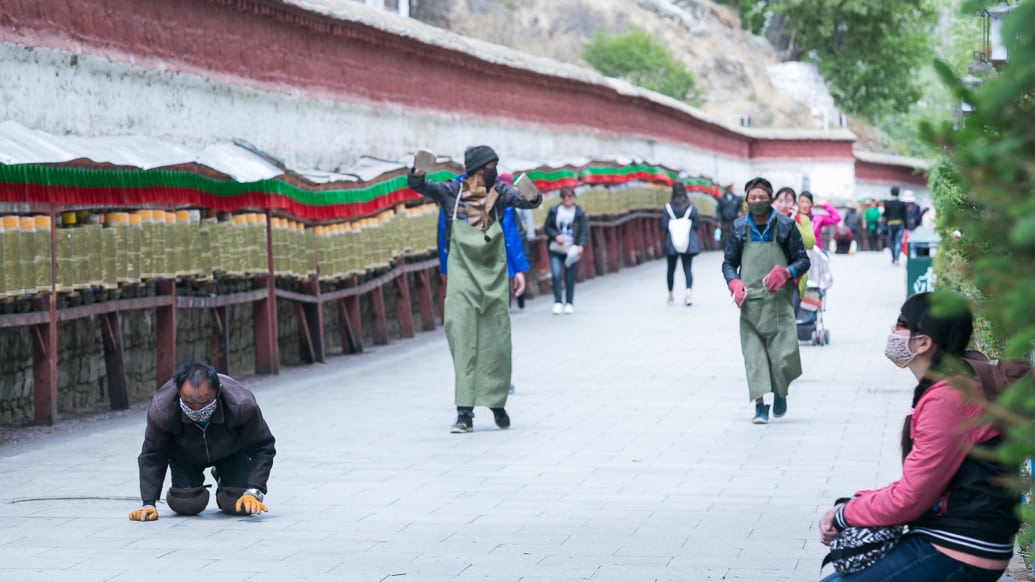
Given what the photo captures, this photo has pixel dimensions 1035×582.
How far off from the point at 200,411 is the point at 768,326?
15.6 feet

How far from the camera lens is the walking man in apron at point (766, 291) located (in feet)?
34.5

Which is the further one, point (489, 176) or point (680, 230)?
point (680, 230)

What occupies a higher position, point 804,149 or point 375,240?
point 804,149

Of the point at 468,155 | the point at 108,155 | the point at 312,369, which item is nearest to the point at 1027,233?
the point at 468,155

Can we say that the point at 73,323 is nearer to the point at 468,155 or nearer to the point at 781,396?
the point at 468,155

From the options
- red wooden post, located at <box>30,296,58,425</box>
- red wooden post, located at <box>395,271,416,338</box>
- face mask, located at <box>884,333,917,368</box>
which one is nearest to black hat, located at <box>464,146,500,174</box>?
red wooden post, located at <box>30,296,58,425</box>

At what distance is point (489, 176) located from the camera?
10.4 meters

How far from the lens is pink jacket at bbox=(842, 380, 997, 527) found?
14.2ft

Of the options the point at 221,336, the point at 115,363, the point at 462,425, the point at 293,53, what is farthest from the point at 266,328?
the point at 462,425

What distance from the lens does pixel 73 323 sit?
1157 cm

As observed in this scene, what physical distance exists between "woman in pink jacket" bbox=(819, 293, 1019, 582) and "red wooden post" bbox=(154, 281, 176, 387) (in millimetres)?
8334

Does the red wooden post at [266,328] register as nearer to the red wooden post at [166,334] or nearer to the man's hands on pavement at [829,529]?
the red wooden post at [166,334]

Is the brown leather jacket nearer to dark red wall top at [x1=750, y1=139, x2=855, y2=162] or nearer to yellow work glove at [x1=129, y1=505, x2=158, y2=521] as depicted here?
yellow work glove at [x1=129, y1=505, x2=158, y2=521]

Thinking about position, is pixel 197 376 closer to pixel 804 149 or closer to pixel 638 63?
pixel 804 149
